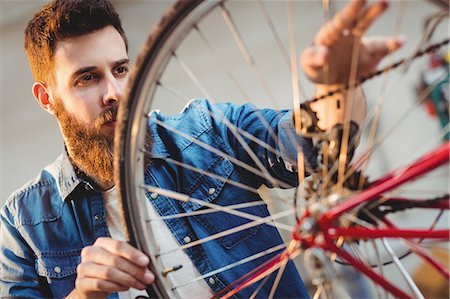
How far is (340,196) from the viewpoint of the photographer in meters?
0.81

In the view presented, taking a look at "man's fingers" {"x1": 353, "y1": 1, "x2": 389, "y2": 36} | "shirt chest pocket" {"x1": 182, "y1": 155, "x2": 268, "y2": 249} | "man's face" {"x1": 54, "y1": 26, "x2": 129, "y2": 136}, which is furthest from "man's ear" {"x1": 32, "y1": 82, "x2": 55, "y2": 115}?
"man's fingers" {"x1": 353, "y1": 1, "x2": 389, "y2": 36}

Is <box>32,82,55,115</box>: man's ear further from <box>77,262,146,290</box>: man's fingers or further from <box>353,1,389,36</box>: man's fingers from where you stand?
<box>353,1,389,36</box>: man's fingers

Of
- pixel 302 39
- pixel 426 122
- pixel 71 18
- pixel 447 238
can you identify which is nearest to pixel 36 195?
pixel 71 18

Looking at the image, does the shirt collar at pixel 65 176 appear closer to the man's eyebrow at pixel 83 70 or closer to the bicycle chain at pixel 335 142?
the man's eyebrow at pixel 83 70

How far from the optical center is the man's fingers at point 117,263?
91cm

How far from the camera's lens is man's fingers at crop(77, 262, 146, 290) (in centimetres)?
90

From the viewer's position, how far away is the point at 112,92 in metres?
1.08

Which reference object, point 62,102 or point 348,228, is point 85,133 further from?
point 348,228

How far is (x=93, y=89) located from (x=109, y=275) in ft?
1.19

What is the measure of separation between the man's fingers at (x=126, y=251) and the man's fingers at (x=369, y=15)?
0.43 meters

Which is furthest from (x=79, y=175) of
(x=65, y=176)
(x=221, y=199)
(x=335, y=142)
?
(x=335, y=142)

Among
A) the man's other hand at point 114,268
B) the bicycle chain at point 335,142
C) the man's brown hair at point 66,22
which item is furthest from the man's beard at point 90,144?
the bicycle chain at point 335,142

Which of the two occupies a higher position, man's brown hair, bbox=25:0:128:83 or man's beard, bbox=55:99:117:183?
man's brown hair, bbox=25:0:128:83

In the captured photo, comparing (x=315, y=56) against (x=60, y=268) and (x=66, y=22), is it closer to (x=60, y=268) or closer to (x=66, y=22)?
(x=66, y=22)
